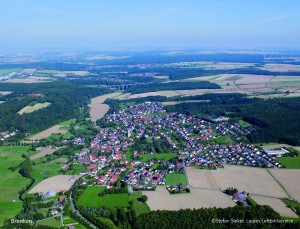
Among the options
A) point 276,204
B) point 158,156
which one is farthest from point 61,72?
point 276,204

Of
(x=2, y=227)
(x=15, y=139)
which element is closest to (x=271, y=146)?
(x=2, y=227)

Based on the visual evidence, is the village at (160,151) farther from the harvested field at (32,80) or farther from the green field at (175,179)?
the harvested field at (32,80)

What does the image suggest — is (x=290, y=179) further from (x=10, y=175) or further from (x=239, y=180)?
(x=10, y=175)

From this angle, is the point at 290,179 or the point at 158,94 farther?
the point at 158,94

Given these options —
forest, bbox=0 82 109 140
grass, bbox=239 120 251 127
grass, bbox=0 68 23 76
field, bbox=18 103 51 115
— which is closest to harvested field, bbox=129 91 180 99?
forest, bbox=0 82 109 140

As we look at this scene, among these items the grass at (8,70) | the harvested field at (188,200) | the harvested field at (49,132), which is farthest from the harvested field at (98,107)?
the grass at (8,70)
